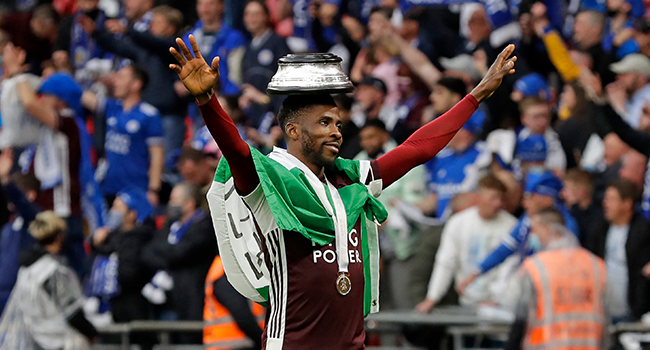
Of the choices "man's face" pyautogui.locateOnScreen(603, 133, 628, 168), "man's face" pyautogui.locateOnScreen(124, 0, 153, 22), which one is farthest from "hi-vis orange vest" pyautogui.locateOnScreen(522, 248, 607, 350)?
"man's face" pyautogui.locateOnScreen(124, 0, 153, 22)

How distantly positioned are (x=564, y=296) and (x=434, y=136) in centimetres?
276

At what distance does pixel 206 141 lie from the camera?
10492mm

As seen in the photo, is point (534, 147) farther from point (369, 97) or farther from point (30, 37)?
point (30, 37)

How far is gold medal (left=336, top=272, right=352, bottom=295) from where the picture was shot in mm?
4605

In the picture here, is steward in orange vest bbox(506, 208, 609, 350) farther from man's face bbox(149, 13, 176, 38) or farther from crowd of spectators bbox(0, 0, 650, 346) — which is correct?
man's face bbox(149, 13, 176, 38)

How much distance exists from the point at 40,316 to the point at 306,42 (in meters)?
4.68

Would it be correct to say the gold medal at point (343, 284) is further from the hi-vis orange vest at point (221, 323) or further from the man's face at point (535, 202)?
the man's face at point (535, 202)

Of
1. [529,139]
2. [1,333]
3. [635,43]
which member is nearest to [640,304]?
[529,139]

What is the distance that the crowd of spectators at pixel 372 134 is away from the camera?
8.85m

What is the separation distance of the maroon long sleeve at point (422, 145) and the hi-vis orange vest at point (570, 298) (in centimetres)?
258

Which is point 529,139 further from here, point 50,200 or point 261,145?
point 50,200

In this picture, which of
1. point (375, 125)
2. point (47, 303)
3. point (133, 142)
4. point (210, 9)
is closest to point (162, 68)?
point (210, 9)

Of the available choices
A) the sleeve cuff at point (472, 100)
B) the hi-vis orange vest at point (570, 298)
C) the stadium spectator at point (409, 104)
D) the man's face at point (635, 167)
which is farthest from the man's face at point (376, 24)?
the sleeve cuff at point (472, 100)

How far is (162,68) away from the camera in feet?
39.9
